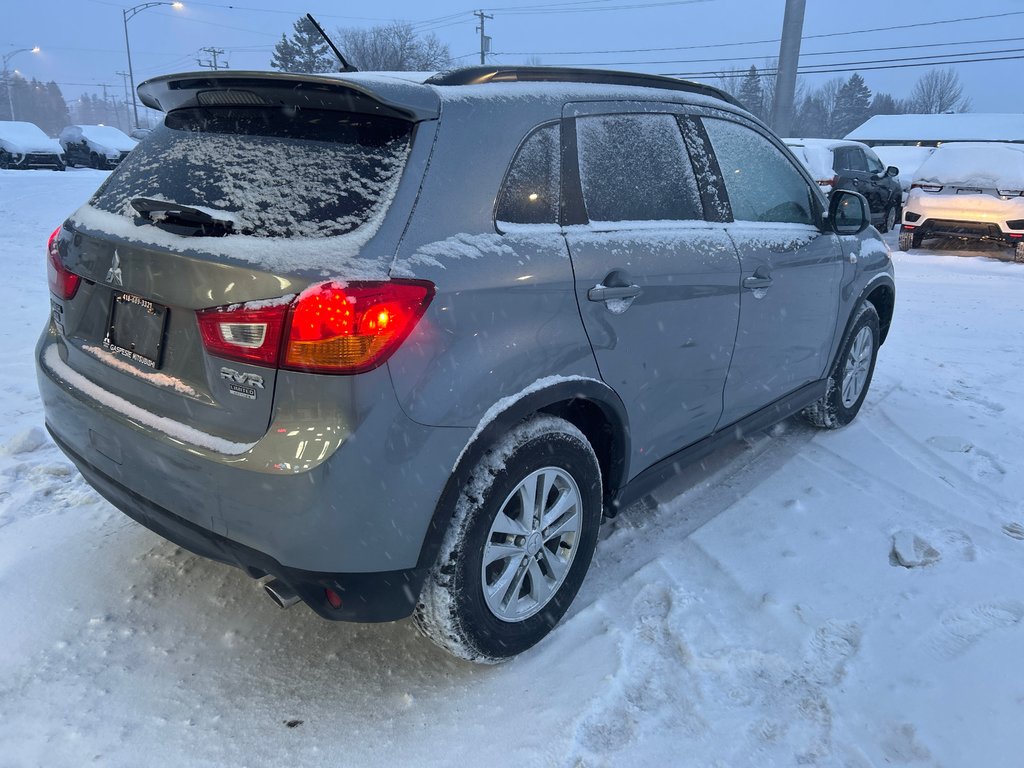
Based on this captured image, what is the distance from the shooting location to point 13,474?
364 centimetres

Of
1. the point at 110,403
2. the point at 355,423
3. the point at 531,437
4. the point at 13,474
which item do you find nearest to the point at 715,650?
the point at 531,437

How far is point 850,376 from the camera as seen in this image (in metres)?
4.64

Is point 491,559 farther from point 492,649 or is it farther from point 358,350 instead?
point 358,350

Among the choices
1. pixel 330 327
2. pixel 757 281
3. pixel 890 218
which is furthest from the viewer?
pixel 890 218

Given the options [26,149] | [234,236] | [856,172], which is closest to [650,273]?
[234,236]

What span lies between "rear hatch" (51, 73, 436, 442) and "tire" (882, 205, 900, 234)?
16.4 m

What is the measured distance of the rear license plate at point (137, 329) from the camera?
7.32ft

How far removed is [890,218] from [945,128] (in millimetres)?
50309

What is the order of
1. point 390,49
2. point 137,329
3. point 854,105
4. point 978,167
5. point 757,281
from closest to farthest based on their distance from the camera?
point 137,329 → point 757,281 → point 978,167 → point 390,49 → point 854,105

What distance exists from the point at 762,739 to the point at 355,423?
4.94 feet

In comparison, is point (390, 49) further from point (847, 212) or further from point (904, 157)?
point (847, 212)

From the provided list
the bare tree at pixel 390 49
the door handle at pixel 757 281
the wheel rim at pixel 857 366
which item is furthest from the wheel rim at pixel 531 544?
the bare tree at pixel 390 49

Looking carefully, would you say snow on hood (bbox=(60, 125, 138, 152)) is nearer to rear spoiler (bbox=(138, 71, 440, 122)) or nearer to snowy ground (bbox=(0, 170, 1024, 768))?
snowy ground (bbox=(0, 170, 1024, 768))

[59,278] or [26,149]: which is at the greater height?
[59,278]
